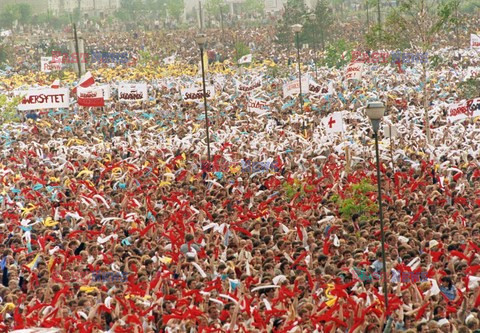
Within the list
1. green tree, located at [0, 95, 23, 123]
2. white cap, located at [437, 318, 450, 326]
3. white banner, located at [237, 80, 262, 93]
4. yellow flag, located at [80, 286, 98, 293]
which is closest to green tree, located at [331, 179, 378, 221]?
yellow flag, located at [80, 286, 98, 293]

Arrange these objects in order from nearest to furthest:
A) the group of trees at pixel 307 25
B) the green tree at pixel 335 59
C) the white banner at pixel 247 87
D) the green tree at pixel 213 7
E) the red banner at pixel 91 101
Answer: the red banner at pixel 91 101 → the white banner at pixel 247 87 → the green tree at pixel 335 59 → the group of trees at pixel 307 25 → the green tree at pixel 213 7

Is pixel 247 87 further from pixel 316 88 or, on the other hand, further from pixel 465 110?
pixel 465 110

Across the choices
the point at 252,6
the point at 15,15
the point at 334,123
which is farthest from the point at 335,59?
the point at 15,15

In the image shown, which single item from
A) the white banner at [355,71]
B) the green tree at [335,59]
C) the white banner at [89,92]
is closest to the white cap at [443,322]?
the white banner at [89,92]

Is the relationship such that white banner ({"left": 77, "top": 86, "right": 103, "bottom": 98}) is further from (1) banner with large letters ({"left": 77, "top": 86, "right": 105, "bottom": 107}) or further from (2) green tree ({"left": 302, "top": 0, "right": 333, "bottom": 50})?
→ (2) green tree ({"left": 302, "top": 0, "right": 333, "bottom": 50})

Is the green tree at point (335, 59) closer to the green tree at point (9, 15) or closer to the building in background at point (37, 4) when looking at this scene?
the green tree at point (9, 15)

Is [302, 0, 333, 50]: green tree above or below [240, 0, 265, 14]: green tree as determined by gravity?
above

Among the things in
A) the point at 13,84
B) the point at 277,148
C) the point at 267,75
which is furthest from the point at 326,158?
the point at 13,84
